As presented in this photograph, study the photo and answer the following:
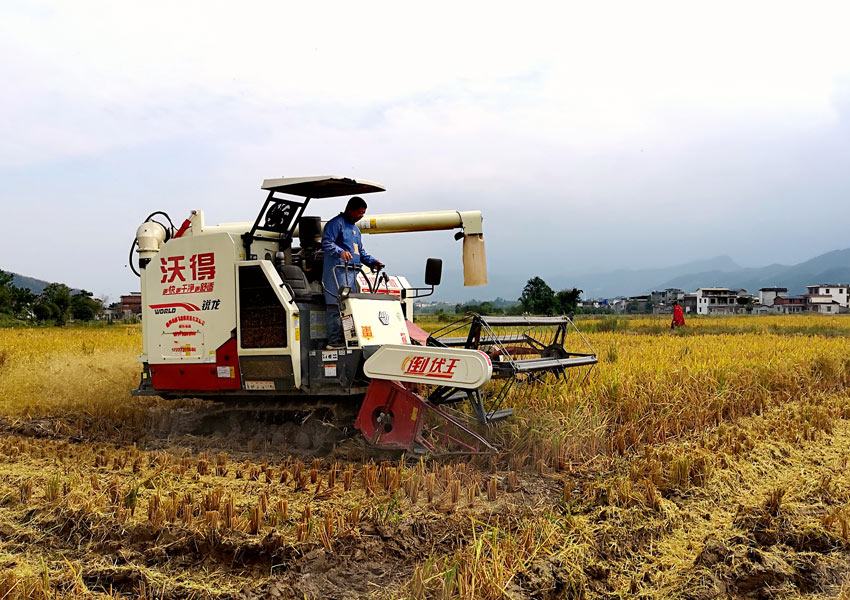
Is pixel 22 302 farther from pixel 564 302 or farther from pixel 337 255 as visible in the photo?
pixel 337 255

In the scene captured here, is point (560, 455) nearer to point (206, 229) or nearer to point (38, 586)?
point (38, 586)

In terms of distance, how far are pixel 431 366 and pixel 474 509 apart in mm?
1504

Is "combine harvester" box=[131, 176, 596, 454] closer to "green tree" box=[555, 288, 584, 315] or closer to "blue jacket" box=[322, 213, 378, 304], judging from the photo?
"blue jacket" box=[322, 213, 378, 304]

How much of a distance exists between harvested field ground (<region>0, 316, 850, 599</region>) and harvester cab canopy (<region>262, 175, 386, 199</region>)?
8.40 ft

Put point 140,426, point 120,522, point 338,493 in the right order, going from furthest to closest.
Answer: point 140,426 → point 338,493 → point 120,522

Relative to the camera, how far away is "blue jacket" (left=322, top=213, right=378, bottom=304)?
708cm

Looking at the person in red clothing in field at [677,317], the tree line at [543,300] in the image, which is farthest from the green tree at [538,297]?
the person in red clothing in field at [677,317]

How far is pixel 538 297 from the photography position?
127ft

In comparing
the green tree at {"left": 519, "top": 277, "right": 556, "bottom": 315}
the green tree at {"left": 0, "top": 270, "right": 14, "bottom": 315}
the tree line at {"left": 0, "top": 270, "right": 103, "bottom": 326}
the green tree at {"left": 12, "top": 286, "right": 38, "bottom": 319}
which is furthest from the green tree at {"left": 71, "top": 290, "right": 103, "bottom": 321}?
the green tree at {"left": 519, "top": 277, "right": 556, "bottom": 315}

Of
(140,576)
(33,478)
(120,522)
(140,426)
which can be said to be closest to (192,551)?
(140,576)

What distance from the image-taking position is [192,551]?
436cm

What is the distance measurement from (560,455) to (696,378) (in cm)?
317

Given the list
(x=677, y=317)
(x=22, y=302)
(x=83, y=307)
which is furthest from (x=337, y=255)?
(x=22, y=302)

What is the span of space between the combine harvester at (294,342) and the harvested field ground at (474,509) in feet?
1.39
